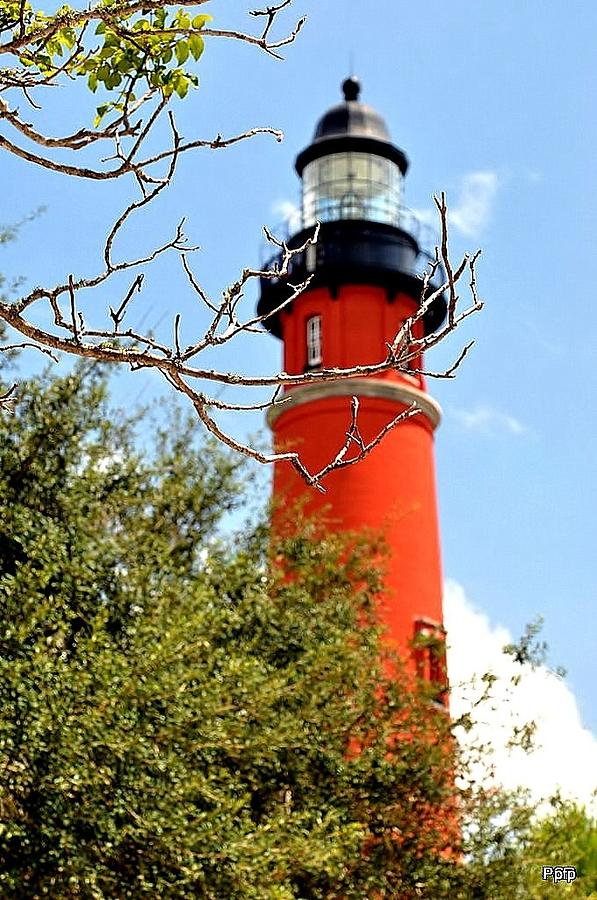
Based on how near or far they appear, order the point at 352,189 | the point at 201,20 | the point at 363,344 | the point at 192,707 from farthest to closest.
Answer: the point at 352,189
the point at 363,344
the point at 192,707
the point at 201,20

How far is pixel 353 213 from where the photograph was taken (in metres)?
19.9

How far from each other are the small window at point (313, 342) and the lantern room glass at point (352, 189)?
5.89ft

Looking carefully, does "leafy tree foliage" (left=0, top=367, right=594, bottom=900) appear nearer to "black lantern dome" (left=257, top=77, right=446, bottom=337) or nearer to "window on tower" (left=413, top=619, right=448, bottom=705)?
"window on tower" (left=413, top=619, right=448, bottom=705)

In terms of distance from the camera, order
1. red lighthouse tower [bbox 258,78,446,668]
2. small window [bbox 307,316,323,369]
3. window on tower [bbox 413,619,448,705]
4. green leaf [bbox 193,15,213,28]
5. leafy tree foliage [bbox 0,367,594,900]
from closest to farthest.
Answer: green leaf [bbox 193,15,213,28] < leafy tree foliage [bbox 0,367,594,900] < window on tower [bbox 413,619,448,705] < red lighthouse tower [bbox 258,78,446,668] < small window [bbox 307,316,323,369]

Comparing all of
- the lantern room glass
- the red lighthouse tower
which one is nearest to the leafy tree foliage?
the red lighthouse tower

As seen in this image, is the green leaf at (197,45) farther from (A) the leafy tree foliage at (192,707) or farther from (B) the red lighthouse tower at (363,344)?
(B) the red lighthouse tower at (363,344)

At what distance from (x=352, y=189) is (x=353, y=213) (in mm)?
572

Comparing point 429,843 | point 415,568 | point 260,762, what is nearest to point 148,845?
point 260,762

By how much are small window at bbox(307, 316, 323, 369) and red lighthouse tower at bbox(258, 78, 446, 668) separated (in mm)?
22

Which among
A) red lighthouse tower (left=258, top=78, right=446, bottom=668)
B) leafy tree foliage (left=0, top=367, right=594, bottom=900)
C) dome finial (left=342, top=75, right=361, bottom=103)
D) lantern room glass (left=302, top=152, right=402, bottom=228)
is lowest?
leafy tree foliage (left=0, top=367, right=594, bottom=900)

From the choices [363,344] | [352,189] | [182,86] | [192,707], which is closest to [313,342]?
[363,344]

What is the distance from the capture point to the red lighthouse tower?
16.6 m


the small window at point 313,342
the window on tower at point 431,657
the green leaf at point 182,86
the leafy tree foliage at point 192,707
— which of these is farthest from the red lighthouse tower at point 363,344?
the green leaf at point 182,86

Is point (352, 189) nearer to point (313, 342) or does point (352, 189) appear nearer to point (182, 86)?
point (313, 342)
